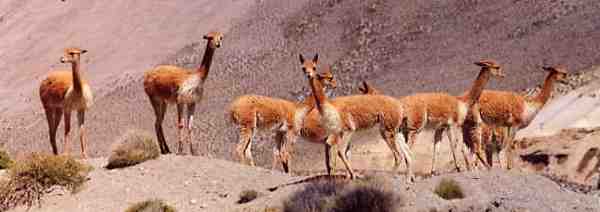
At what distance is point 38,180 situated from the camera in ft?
63.6

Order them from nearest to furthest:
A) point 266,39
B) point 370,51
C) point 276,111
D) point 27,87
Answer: point 276,111, point 370,51, point 266,39, point 27,87

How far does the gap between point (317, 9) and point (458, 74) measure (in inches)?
636

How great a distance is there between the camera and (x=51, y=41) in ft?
228

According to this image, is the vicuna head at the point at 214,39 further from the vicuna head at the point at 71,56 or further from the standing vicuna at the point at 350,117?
the standing vicuna at the point at 350,117

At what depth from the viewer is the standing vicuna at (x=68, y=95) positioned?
22281mm

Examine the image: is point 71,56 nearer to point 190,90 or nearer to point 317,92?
point 190,90

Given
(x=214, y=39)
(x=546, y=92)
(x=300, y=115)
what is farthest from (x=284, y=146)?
(x=546, y=92)

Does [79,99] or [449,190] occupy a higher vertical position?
[79,99]

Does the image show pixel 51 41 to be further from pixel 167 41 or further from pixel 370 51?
pixel 370 51

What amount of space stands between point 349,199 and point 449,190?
1.93 metres

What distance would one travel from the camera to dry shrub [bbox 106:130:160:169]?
67.1ft

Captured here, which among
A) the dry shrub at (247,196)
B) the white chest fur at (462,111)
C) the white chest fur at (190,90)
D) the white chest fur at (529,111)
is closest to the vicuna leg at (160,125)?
the white chest fur at (190,90)

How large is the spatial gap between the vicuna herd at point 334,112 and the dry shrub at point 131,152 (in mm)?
1406

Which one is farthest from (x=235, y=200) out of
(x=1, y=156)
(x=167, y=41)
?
(x=167, y=41)
